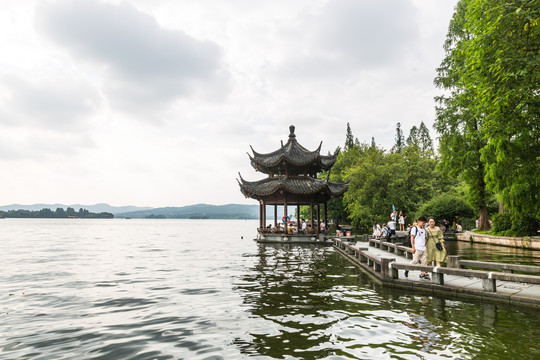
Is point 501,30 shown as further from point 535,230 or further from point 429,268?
point 535,230

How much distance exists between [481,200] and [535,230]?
7815 mm

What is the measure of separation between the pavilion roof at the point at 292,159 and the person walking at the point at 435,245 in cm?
2285

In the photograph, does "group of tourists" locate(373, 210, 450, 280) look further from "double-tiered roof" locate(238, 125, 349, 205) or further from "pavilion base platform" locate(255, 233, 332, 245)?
"double-tiered roof" locate(238, 125, 349, 205)

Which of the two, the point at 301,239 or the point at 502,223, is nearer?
the point at 502,223

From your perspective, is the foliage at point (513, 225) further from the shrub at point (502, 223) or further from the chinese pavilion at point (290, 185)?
the chinese pavilion at point (290, 185)

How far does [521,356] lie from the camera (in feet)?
18.9

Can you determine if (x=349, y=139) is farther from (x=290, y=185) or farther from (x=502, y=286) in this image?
(x=502, y=286)

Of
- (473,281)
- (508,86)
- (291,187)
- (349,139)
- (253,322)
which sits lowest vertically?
(253,322)

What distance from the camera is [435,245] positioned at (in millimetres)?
11289

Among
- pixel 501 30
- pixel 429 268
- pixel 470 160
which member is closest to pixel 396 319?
pixel 429 268

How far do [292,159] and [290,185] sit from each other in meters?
2.92

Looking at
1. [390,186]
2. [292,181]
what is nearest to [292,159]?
[292,181]

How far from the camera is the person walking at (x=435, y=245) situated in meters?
11.2

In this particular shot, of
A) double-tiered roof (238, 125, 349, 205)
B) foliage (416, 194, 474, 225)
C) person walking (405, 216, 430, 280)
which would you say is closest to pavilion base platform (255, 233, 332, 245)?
double-tiered roof (238, 125, 349, 205)
